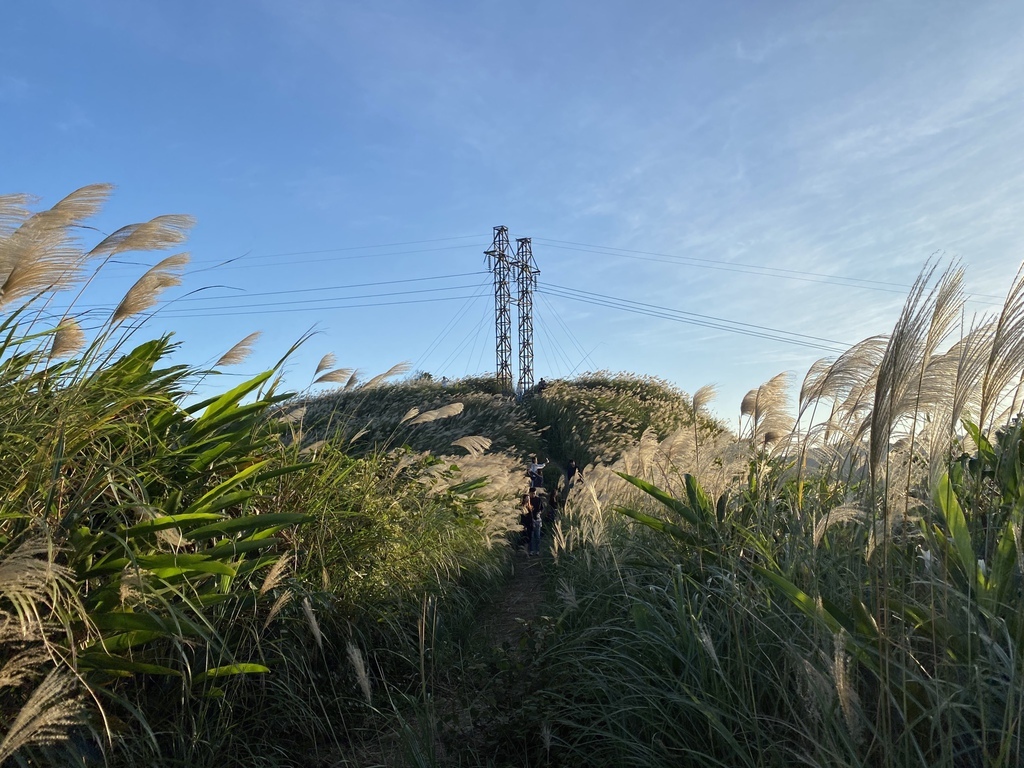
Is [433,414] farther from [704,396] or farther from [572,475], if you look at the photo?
[572,475]

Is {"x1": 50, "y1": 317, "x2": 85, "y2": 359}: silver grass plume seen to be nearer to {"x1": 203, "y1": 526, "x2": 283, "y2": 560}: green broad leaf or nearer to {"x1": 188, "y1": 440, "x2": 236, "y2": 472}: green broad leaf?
{"x1": 188, "y1": 440, "x2": 236, "y2": 472}: green broad leaf

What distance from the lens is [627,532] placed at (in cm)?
522

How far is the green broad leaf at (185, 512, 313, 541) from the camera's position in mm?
2895

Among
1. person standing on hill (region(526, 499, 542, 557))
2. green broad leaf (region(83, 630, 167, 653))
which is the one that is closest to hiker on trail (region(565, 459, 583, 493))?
person standing on hill (region(526, 499, 542, 557))

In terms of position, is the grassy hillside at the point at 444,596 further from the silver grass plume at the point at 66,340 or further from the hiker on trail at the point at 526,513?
the hiker on trail at the point at 526,513

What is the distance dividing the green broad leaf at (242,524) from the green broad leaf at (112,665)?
0.50 meters

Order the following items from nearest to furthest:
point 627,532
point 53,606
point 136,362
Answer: point 53,606, point 136,362, point 627,532

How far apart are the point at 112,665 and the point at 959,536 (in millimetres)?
2986

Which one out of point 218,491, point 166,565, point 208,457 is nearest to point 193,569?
point 166,565

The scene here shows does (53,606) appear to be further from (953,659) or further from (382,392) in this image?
(382,392)

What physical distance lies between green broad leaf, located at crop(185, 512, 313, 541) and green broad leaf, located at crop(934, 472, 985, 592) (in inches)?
99.6

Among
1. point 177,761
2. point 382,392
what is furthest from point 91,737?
point 382,392

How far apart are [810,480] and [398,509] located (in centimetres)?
266

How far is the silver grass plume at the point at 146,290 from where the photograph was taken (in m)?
3.17
